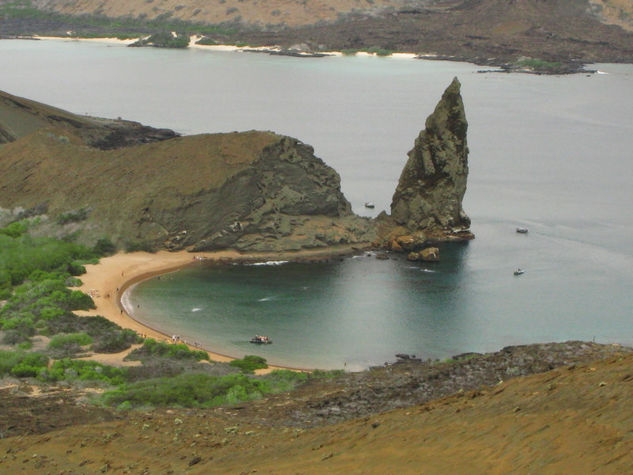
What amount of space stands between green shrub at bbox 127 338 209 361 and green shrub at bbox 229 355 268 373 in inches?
50.3

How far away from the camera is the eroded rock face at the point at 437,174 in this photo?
61938 mm

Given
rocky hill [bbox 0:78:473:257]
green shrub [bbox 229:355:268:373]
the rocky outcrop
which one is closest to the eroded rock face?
rocky hill [bbox 0:78:473:257]

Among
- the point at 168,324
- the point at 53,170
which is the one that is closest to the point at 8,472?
the point at 168,324

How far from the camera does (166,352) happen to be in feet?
129

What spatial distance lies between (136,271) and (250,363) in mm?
16292

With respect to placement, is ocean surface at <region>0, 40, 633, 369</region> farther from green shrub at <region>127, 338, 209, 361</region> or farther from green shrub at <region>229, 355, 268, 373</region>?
green shrub at <region>127, 338, 209, 361</region>

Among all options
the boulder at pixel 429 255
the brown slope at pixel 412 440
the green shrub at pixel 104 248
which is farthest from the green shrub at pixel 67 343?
the boulder at pixel 429 255

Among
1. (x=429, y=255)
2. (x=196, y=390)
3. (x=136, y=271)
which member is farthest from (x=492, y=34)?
(x=196, y=390)

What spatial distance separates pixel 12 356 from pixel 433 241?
98.5 feet

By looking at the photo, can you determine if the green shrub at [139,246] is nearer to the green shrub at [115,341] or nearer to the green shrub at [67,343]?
the green shrub at [115,341]

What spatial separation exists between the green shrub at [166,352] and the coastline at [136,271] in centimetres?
136

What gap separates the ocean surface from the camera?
46250mm

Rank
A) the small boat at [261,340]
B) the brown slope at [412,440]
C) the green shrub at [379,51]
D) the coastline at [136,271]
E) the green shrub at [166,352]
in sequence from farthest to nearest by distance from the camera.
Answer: the green shrub at [379,51], the coastline at [136,271], the small boat at [261,340], the green shrub at [166,352], the brown slope at [412,440]

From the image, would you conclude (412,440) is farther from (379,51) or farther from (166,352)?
(379,51)
